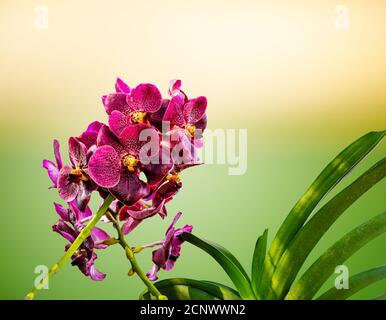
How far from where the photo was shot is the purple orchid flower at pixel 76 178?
65cm

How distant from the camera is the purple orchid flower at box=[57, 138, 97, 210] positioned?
2.14 feet

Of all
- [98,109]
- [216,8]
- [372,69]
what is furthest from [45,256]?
[372,69]

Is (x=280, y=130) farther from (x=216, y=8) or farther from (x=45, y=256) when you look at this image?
(x=45, y=256)

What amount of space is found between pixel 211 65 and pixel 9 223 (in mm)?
519

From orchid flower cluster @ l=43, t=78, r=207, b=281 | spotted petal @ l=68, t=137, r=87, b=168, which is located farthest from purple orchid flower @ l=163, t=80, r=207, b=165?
spotted petal @ l=68, t=137, r=87, b=168

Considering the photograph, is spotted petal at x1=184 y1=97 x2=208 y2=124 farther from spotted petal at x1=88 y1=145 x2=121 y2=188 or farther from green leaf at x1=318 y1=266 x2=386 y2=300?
green leaf at x1=318 y1=266 x2=386 y2=300

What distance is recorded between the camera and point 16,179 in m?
1.02

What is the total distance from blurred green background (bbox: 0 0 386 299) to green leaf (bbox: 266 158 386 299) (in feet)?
0.77

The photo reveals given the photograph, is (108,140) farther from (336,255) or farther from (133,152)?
(336,255)

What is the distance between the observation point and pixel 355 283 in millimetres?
754

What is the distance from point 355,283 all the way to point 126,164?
39 cm

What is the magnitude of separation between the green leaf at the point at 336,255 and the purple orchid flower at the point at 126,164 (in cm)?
28

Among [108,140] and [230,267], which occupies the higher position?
[108,140]

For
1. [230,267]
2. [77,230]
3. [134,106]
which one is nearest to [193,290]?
[230,267]
